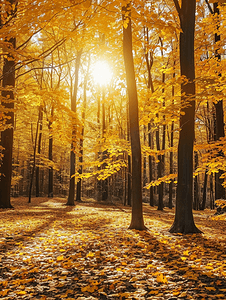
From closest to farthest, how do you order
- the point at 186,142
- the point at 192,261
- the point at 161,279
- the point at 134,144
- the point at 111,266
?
the point at 161,279, the point at 111,266, the point at 192,261, the point at 186,142, the point at 134,144

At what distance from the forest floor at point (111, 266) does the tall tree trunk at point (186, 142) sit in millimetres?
498

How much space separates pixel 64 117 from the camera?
377 inches

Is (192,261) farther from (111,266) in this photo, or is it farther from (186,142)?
(186,142)

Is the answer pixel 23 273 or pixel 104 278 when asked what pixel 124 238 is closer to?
pixel 104 278

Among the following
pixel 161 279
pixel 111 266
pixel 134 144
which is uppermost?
pixel 134 144

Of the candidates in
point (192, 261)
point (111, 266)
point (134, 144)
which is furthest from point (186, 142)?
point (111, 266)

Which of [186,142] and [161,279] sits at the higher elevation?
[186,142]

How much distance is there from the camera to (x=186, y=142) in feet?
19.8

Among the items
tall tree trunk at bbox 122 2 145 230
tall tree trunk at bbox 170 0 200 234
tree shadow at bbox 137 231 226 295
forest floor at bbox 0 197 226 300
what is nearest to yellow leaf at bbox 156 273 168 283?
forest floor at bbox 0 197 226 300

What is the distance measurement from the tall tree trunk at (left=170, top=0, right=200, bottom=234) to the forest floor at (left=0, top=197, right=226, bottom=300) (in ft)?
1.64

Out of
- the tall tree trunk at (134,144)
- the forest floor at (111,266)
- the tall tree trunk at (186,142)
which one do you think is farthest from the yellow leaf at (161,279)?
the tall tree trunk at (134,144)

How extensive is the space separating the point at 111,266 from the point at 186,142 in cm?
384

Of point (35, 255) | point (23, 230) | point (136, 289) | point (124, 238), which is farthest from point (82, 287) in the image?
point (23, 230)

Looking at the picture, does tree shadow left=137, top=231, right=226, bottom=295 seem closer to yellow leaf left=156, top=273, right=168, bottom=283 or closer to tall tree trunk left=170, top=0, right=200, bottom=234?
yellow leaf left=156, top=273, right=168, bottom=283
